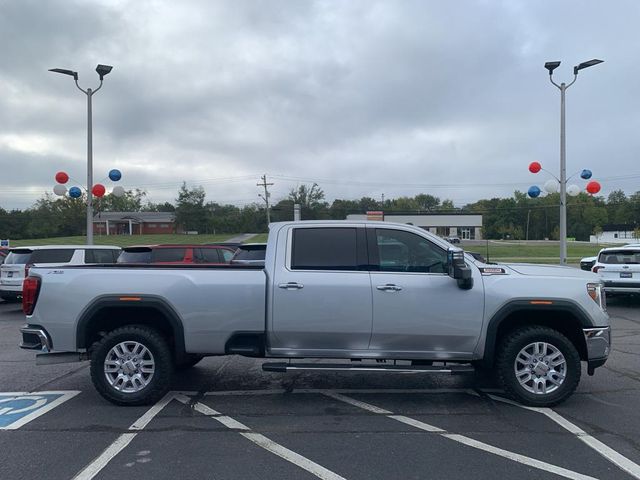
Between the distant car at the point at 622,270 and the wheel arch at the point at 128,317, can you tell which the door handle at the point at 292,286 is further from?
the distant car at the point at 622,270

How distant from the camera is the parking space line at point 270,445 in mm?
4117

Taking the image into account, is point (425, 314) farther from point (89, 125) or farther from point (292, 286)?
point (89, 125)

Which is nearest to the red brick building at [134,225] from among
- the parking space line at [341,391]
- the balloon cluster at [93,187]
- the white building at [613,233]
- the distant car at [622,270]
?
the balloon cluster at [93,187]

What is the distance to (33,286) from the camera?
5836 mm

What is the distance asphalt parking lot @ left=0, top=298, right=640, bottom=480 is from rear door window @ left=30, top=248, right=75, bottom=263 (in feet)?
21.8

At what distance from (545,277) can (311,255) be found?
2.47 metres

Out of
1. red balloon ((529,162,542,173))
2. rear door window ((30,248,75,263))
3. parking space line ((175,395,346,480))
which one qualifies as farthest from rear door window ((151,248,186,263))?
red balloon ((529,162,542,173))

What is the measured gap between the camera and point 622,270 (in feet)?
44.7

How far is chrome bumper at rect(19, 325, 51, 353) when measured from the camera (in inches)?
228

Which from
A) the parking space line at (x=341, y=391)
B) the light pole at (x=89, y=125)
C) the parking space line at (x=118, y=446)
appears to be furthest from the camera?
the light pole at (x=89, y=125)

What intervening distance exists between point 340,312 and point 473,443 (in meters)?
1.74

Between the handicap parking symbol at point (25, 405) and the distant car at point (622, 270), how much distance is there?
491 inches

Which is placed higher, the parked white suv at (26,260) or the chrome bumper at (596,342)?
the parked white suv at (26,260)

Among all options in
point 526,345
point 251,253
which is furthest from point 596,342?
point 251,253
